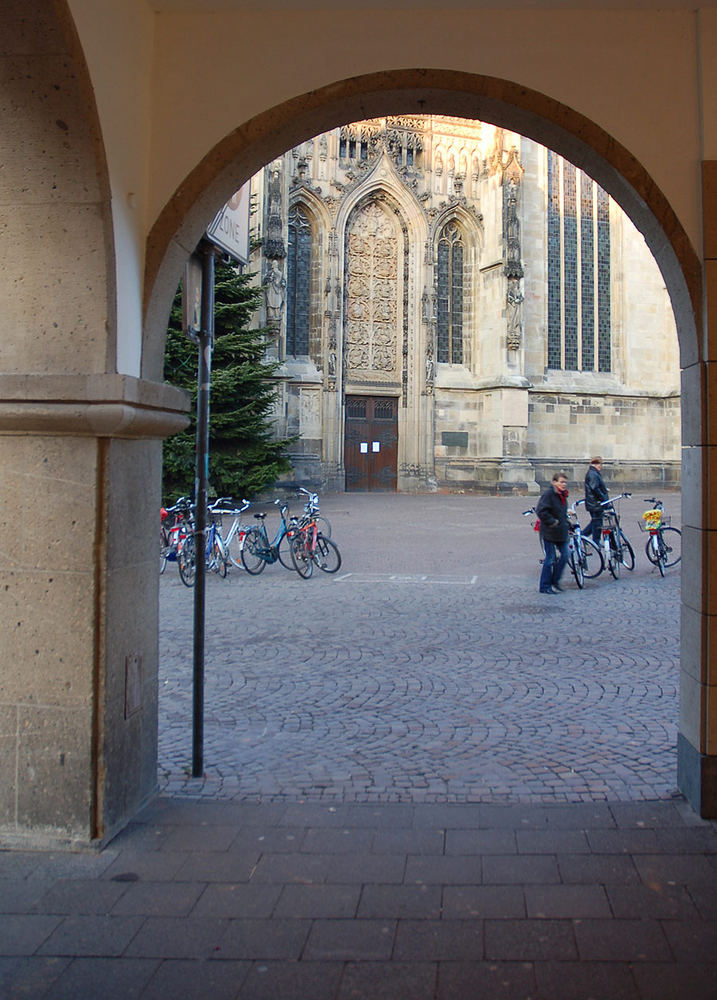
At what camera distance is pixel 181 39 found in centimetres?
406

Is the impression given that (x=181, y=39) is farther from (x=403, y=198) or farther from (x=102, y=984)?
(x=403, y=198)

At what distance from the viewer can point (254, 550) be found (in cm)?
1247

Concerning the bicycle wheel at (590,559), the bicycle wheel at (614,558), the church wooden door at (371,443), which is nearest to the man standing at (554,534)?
the bicycle wheel at (590,559)

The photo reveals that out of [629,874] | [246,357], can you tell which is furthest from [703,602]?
[246,357]

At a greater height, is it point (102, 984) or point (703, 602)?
point (703, 602)

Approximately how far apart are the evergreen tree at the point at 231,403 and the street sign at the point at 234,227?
1526cm

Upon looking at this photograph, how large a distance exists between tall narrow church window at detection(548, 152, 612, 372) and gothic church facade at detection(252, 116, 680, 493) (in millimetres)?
62

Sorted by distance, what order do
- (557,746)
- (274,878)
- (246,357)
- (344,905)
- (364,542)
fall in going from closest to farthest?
(344,905) → (274,878) → (557,746) → (364,542) → (246,357)

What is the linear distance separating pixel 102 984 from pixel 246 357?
66.1 ft

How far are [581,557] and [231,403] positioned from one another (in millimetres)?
12036

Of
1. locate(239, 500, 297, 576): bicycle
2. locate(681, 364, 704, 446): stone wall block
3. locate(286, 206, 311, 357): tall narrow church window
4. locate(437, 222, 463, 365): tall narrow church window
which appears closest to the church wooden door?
locate(286, 206, 311, 357): tall narrow church window

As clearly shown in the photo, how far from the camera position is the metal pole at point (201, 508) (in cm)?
457

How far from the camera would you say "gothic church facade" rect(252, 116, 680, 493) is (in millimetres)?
30016

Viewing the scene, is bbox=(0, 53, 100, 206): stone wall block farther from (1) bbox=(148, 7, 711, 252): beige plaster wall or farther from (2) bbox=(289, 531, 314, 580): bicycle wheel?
(2) bbox=(289, 531, 314, 580): bicycle wheel
